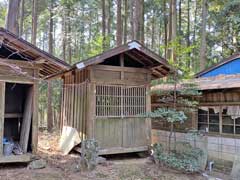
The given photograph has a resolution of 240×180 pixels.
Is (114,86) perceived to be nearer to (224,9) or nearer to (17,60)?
(17,60)

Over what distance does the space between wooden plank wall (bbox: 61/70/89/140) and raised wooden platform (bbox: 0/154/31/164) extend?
1.91m

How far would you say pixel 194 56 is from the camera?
22000 mm

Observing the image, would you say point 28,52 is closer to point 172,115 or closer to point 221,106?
point 172,115

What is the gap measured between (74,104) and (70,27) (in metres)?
11.3

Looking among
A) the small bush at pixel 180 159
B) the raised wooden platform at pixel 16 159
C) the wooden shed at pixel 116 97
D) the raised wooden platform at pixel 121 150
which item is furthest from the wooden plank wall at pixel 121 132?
the raised wooden platform at pixel 16 159

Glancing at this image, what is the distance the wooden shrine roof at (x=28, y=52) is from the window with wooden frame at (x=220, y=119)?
5.05 meters

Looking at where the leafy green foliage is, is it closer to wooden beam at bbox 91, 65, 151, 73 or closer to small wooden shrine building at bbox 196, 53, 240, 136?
small wooden shrine building at bbox 196, 53, 240, 136

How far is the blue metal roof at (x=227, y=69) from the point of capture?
12.0m

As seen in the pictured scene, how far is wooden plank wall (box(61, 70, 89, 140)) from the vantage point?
9.10 m

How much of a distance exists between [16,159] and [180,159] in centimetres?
448

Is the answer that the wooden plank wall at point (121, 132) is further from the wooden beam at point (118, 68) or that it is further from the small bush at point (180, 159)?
the wooden beam at point (118, 68)

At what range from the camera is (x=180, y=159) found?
816 centimetres

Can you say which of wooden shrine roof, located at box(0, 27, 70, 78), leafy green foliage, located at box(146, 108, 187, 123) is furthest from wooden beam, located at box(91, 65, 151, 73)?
leafy green foliage, located at box(146, 108, 187, 123)

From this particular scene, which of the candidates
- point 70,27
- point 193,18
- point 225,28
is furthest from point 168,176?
point 193,18
